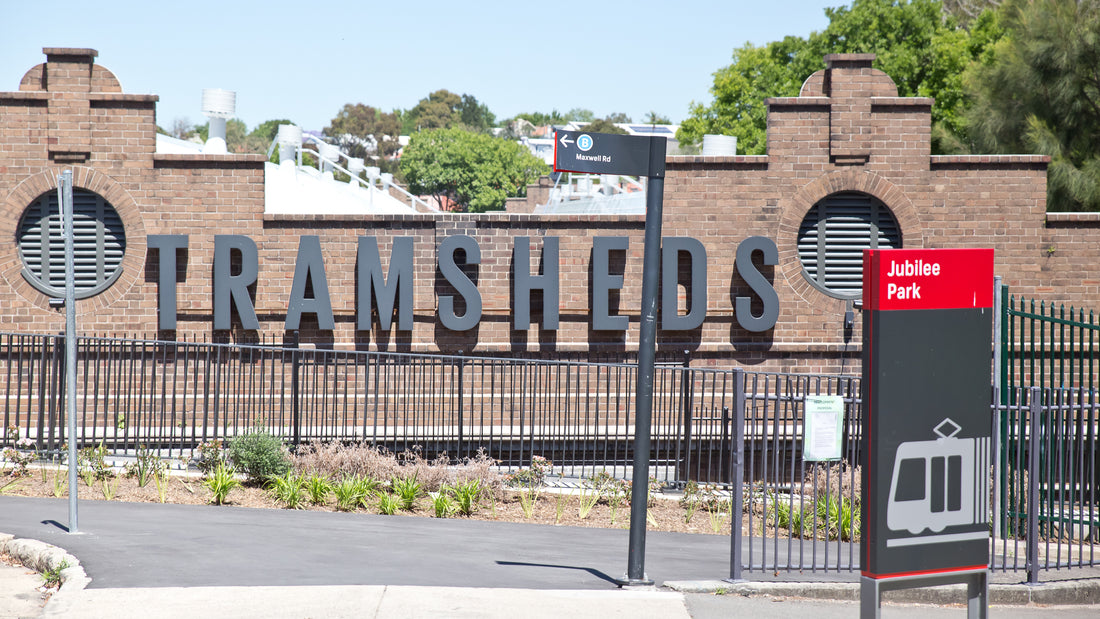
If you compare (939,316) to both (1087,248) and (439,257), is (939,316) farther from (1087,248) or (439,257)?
(1087,248)

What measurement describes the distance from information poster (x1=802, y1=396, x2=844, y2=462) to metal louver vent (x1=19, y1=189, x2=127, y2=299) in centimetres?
1065

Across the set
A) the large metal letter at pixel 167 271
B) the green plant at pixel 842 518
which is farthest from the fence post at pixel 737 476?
the large metal letter at pixel 167 271

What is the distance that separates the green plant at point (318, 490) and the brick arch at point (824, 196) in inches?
300

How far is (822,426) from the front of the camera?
272 inches

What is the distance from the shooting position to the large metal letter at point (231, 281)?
13844 millimetres

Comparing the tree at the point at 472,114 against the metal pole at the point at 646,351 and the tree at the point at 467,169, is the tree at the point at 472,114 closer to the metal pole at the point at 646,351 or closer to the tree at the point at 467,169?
the tree at the point at 467,169

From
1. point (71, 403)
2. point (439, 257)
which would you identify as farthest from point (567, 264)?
point (71, 403)

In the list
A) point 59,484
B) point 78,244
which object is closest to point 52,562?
point 59,484

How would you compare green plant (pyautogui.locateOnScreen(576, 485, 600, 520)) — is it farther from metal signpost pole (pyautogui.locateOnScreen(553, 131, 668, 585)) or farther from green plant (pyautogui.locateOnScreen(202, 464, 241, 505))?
green plant (pyautogui.locateOnScreen(202, 464, 241, 505))

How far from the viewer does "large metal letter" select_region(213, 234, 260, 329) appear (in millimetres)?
13844

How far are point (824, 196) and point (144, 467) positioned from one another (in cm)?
987

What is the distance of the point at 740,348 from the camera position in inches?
578

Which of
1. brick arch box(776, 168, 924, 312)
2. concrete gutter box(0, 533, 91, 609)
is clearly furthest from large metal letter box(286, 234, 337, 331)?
brick arch box(776, 168, 924, 312)

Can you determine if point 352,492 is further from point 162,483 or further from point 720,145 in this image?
point 720,145
